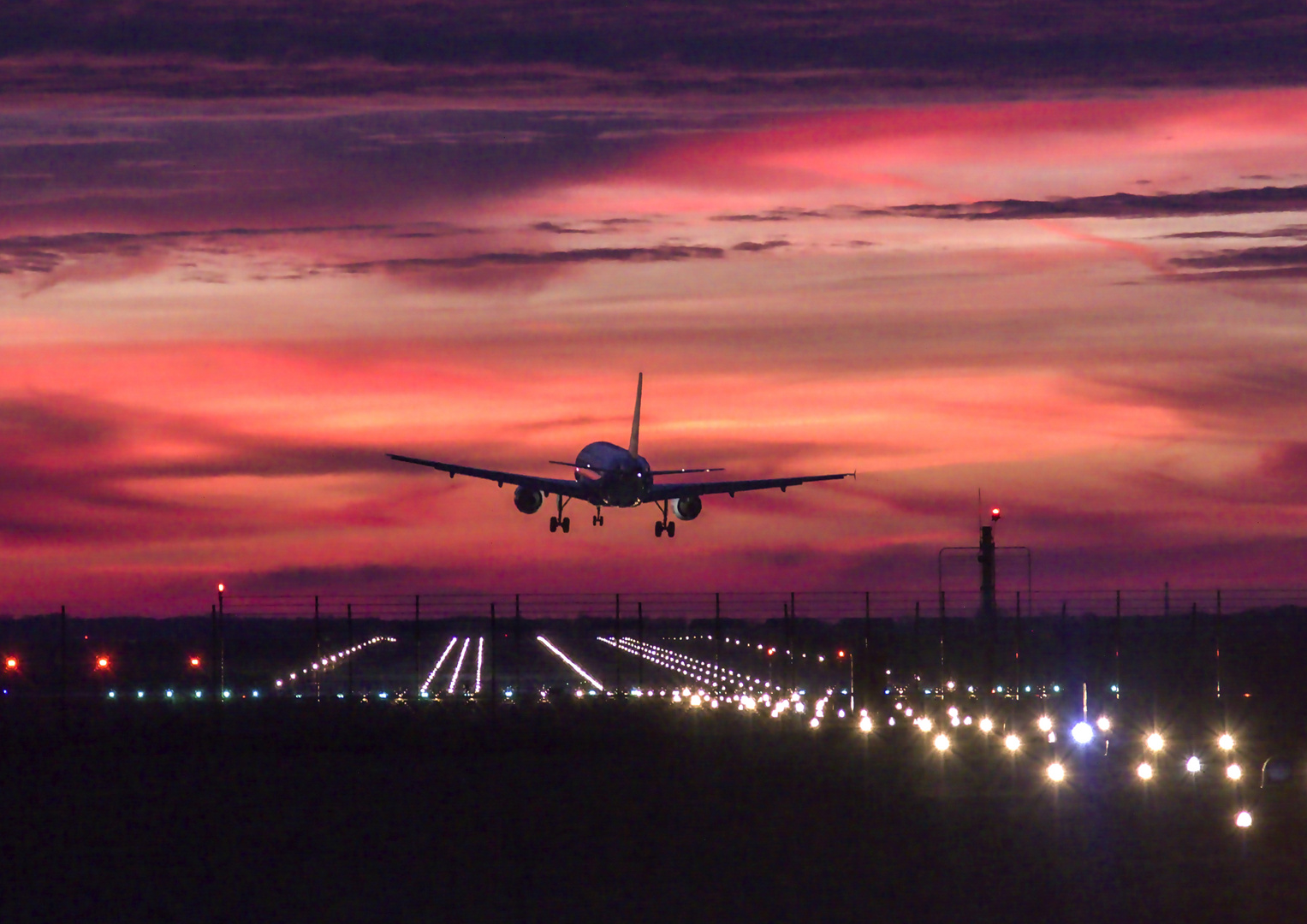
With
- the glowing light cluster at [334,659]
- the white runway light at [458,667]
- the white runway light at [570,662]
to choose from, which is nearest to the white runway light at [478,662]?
the white runway light at [458,667]

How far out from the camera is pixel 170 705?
196 feet

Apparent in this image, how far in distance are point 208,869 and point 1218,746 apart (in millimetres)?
25590

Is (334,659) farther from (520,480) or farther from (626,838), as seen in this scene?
(626,838)

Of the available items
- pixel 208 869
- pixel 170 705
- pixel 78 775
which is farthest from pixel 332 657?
pixel 208 869

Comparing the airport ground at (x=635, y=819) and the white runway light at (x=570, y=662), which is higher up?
the white runway light at (x=570, y=662)

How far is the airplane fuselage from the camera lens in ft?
241

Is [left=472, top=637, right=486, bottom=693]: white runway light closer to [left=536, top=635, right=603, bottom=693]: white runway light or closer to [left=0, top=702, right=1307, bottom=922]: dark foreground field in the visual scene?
[left=536, top=635, right=603, bottom=693]: white runway light

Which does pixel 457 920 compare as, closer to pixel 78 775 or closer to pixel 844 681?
pixel 78 775

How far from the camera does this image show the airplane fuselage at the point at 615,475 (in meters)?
73.6

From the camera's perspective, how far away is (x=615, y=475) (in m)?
73.4

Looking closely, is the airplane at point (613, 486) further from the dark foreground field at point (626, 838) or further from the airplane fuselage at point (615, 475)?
the dark foreground field at point (626, 838)

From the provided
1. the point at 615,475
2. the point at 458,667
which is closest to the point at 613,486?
the point at 615,475

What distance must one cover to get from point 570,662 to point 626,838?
83.0m

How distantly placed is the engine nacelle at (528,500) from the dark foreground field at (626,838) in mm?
33408
